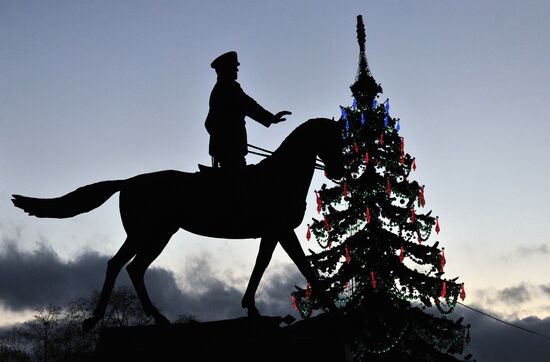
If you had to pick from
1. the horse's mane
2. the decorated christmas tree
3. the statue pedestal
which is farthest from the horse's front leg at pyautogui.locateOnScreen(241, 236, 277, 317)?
the decorated christmas tree

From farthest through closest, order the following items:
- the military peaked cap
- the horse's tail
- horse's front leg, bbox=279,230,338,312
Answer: the military peaked cap
horse's front leg, bbox=279,230,338,312
the horse's tail

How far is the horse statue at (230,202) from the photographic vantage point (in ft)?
20.6

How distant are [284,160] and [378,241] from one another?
525 inches

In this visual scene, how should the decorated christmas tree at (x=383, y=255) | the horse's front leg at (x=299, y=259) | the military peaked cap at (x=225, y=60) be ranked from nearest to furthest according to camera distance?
1. the horse's front leg at (x=299, y=259)
2. the military peaked cap at (x=225, y=60)
3. the decorated christmas tree at (x=383, y=255)

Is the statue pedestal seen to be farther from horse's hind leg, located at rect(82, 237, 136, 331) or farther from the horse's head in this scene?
the horse's head

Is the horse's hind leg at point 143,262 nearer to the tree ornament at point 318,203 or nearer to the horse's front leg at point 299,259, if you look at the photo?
the horse's front leg at point 299,259

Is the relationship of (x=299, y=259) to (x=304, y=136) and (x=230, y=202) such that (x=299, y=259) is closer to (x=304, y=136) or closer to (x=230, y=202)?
(x=230, y=202)

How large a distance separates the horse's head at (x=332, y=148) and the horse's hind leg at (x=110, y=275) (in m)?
2.43

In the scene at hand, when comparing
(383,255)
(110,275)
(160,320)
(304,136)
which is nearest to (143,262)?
(110,275)

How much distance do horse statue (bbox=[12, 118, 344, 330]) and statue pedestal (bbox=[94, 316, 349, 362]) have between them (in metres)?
0.58

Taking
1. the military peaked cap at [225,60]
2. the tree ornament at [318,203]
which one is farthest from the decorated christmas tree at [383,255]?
the military peaked cap at [225,60]

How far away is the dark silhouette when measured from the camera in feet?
22.1

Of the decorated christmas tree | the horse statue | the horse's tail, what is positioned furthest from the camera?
the decorated christmas tree

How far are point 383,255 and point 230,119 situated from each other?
1304 cm
